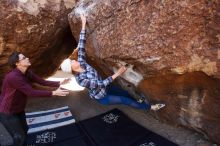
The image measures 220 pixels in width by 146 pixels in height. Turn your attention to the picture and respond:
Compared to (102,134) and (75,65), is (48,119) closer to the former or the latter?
(102,134)

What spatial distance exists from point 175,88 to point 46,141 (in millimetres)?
2385

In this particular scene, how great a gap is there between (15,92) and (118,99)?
62.7 inches

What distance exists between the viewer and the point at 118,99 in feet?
14.8

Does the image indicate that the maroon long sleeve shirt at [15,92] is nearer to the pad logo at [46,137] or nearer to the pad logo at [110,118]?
the pad logo at [46,137]

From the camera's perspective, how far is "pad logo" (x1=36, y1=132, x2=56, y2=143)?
4906 mm

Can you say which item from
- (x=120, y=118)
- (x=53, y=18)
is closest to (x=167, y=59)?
(x=120, y=118)

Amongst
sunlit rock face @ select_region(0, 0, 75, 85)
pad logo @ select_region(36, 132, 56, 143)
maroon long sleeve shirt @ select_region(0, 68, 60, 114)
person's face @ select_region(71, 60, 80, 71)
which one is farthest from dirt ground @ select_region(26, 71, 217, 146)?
maroon long sleeve shirt @ select_region(0, 68, 60, 114)

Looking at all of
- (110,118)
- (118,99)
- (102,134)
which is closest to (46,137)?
(102,134)

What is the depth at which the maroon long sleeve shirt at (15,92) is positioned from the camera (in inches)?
142

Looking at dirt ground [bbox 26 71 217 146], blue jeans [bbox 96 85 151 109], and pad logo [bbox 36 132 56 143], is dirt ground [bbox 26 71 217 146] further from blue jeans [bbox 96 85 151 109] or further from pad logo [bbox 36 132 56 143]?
pad logo [bbox 36 132 56 143]

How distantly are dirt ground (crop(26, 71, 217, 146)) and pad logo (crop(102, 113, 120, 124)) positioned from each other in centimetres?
29

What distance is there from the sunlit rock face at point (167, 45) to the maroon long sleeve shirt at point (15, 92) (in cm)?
A: 133

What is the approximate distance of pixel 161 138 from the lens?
179 inches

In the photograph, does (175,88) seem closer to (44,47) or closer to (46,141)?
(46,141)
